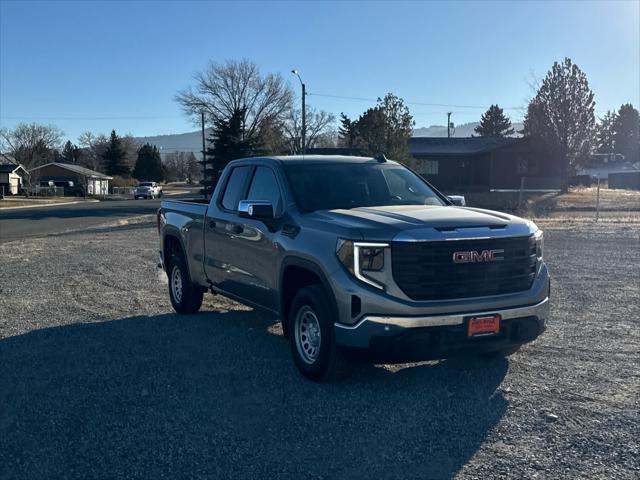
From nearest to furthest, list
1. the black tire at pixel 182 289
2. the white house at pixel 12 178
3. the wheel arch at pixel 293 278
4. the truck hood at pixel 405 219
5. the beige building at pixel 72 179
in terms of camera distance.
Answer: the truck hood at pixel 405 219 → the wheel arch at pixel 293 278 → the black tire at pixel 182 289 → the white house at pixel 12 178 → the beige building at pixel 72 179

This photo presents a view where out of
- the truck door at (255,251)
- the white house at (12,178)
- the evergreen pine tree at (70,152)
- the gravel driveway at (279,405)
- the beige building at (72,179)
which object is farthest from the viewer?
the evergreen pine tree at (70,152)

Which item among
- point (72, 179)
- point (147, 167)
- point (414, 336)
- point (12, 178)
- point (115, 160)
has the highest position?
point (115, 160)

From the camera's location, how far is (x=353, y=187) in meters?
6.70

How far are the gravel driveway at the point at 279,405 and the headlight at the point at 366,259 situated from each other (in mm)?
1003

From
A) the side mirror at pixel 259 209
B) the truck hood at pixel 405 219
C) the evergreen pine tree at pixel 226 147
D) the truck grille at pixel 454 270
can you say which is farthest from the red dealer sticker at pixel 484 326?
the evergreen pine tree at pixel 226 147

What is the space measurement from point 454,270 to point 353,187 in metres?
1.84

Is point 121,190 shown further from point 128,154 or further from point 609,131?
point 609,131

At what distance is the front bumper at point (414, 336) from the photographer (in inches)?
198

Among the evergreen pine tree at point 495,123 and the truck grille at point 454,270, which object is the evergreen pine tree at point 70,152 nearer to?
the evergreen pine tree at point 495,123

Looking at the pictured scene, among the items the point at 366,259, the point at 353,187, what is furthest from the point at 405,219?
the point at 353,187

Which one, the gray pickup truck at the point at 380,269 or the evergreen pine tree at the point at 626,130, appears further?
the evergreen pine tree at the point at 626,130

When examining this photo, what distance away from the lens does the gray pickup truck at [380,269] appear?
5.08 metres

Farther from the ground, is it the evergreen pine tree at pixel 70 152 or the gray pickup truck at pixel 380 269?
the evergreen pine tree at pixel 70 152

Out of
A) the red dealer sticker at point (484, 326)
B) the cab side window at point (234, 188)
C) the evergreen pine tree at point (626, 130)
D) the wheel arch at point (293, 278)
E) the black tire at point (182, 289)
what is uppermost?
the evergreen pine tree at point (626, 130)
